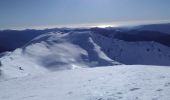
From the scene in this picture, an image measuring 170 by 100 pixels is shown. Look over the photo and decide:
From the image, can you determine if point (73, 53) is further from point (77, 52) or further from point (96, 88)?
point (96, 88)

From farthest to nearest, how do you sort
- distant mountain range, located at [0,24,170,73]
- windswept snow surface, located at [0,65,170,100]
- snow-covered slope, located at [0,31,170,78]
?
distant mountain range, located at [0,24,170,73], snow-covered slope, located at [0,31,170,78], windswept snow surface, located at [0,65,170,100]

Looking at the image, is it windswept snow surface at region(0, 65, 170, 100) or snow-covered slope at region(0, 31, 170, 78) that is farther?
snow-covered slope at region(0, 31, 170, 78)

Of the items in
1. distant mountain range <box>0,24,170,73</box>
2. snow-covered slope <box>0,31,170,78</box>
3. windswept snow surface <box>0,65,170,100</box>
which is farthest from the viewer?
distant mountain range <box>0,24,170,73</box>

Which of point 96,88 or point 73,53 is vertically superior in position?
point 96,88

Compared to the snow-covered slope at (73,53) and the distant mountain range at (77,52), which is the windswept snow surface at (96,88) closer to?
the snow-covered slope at (73,53)

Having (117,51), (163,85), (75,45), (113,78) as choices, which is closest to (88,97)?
(163,85)

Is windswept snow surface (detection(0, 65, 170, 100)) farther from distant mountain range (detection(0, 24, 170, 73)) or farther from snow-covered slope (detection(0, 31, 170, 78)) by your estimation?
distant mountain range (detection(0, 24, 170, 73))

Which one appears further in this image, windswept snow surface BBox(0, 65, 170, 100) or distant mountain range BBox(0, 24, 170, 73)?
distant mountain range BBox(0, 24, 170, 73)

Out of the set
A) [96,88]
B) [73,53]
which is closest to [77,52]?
[73,53]

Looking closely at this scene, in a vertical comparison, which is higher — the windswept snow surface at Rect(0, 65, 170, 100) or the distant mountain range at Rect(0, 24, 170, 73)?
the windswept snow surface at Rect(0, 65, 170, 100)

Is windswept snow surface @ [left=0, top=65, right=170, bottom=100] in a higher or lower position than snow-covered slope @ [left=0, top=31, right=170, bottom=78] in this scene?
higher

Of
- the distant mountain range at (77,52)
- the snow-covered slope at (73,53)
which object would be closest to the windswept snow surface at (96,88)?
the snow-covered slope at (73,53)

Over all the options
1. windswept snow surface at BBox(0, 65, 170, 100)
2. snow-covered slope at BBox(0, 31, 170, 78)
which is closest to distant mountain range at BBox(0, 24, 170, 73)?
snow-covered slope at BBox(0, 31, 170, 78)
